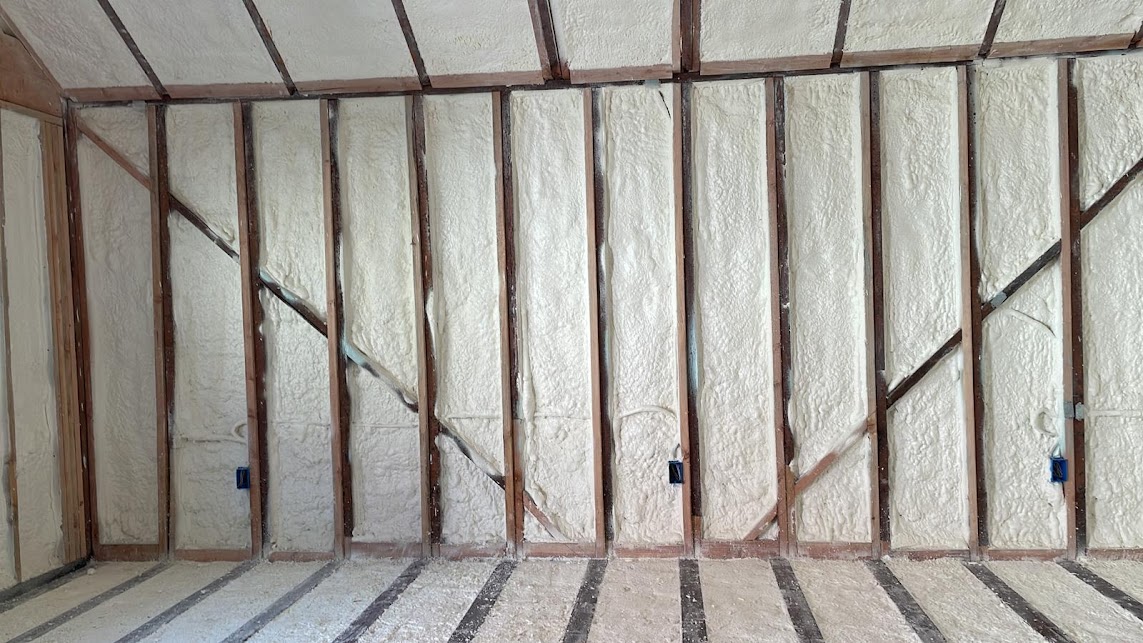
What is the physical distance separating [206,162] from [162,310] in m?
0.79

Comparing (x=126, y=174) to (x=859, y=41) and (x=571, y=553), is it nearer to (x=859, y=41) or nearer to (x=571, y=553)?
(x=571, y=553)

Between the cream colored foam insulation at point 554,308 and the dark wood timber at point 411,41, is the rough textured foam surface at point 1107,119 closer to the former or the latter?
the cream colored foam insulation at point 554,308

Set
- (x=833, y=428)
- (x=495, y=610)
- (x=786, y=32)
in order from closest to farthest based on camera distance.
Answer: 1. (x=495, y=610)
2. (x=786, y=32)
3. (x=833, y=428)

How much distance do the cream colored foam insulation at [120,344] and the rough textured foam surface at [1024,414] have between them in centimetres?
419

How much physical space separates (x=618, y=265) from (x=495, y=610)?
5.45ft

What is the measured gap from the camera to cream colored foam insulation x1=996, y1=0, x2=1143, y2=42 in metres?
2.73

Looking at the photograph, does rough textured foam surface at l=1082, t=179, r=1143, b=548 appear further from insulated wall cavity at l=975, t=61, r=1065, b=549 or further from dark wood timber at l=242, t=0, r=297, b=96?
dark wood timber at l=242, t=0, r=297, b=96

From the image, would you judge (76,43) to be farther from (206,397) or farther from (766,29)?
(766,29)

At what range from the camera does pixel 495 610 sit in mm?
2652

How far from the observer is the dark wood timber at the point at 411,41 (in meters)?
2.83

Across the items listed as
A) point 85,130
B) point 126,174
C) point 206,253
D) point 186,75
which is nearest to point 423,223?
point 206,253

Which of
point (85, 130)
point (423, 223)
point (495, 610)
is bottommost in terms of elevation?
point (495, 610)

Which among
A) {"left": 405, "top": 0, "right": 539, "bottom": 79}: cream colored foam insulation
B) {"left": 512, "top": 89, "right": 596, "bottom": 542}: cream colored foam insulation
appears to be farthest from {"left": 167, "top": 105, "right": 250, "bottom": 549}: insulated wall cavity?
{"left": 512, "top": 89, "right": 596, "bottom": 542}: cream colored foam insulation

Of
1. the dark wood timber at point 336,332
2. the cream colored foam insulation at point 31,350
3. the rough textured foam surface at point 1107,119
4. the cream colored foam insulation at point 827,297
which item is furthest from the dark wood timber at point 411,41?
the rough textured foam surface at point 1107,119
